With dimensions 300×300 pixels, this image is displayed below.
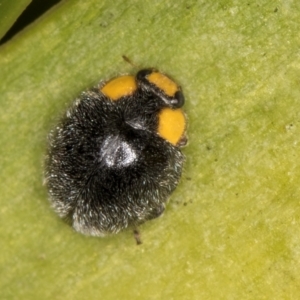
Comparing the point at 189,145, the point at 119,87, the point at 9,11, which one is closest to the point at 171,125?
the point at 189,145

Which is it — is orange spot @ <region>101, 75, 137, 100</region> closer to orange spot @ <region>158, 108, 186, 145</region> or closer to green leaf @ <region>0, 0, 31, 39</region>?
orange spot @ <region>158, 108, 186, 145</region>

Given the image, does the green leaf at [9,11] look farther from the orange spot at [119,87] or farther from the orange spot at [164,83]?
the orange spot at [164,83]

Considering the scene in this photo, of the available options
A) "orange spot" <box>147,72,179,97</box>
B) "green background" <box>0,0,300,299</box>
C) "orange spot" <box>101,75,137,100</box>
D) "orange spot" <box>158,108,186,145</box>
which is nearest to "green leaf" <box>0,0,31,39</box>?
"green background" <box>0,0,300,299</box>

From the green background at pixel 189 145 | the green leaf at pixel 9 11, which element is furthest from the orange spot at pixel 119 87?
the green leaf at pixel 9 11

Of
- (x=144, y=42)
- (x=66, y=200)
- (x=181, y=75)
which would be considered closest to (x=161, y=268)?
(x=66, y=200)

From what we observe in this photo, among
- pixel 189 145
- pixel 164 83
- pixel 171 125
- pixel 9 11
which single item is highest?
pixel 9 11

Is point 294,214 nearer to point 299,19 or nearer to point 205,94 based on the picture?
point 205,94

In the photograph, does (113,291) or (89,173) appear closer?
(89,173)

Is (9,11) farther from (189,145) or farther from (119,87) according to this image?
(189,145)
